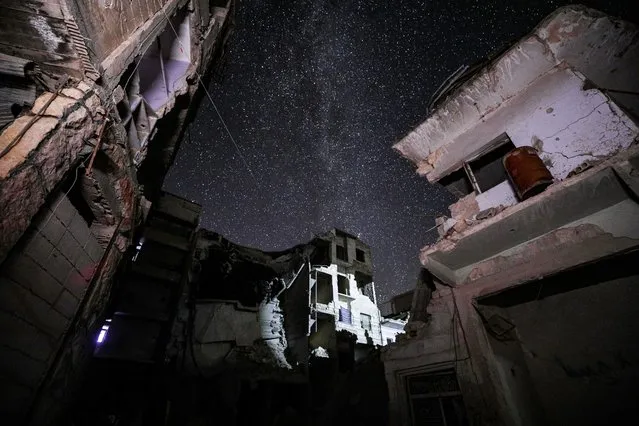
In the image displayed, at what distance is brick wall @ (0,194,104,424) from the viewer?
3.31 metres

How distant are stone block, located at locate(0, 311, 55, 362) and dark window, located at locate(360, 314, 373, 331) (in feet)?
90.9

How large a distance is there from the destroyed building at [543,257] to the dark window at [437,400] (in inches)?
0.9

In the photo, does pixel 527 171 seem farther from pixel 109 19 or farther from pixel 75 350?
pixel 75 350

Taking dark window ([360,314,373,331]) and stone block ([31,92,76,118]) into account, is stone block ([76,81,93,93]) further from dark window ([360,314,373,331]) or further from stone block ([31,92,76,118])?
dark window ([360,314,373,331])

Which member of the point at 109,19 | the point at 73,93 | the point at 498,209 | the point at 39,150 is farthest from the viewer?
the point at 498,209

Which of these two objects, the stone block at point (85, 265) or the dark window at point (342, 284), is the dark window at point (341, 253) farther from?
the stone block at point (85, 265)

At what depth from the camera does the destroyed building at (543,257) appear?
466 centimetres

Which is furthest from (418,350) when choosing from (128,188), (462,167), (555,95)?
(128,188)

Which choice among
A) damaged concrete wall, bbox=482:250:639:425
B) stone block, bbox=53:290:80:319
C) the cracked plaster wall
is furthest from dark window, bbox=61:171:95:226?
the cracked plaster wall

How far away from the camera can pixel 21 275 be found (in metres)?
3.41

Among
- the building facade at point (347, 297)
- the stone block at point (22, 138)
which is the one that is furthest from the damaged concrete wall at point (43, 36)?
the building facade at point (347, 297)

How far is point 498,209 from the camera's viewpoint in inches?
222

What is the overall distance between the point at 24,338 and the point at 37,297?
1.58ft

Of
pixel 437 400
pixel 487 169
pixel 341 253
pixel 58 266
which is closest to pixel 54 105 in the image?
pixel 58 266
